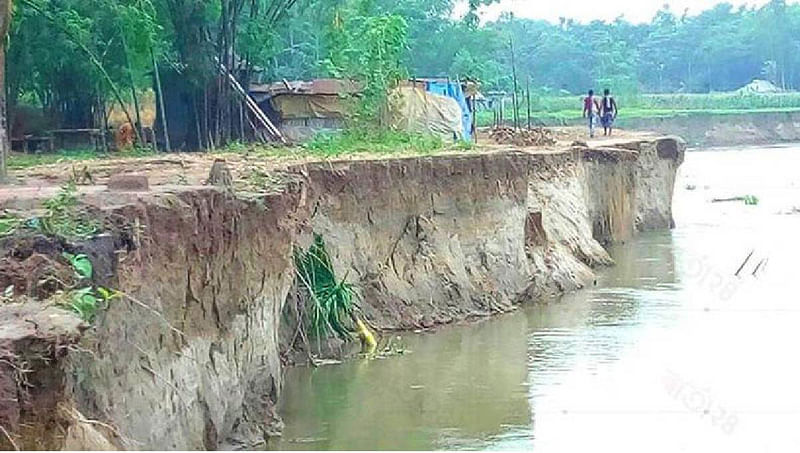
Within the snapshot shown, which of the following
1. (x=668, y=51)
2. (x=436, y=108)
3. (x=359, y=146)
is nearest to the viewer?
(x=359, y=146)

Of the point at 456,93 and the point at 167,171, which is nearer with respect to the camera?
the point at 167,171

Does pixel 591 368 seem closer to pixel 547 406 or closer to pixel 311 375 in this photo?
pixel 547 406

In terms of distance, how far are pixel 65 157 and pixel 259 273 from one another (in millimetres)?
10251

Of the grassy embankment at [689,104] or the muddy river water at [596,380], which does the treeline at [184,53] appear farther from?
the grassy embankment at [689,104]

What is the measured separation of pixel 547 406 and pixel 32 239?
6927 millimetres

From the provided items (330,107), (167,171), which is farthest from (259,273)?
(330,107)

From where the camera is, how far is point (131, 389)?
9234 millimetres

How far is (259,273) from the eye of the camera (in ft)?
43.4

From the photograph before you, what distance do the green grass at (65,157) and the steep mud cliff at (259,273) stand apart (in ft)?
15.3

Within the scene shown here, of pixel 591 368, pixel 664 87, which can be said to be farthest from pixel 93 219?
pixel 664 87

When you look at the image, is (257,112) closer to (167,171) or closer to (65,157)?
(65,157)

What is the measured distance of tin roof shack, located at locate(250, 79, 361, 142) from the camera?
95.6ft

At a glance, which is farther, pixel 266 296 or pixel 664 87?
pixel 664 87

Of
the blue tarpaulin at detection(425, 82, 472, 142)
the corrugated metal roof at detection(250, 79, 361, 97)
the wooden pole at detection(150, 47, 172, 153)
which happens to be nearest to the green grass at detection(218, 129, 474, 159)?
the wooden pole at detection(150, 47, 172, 153)
